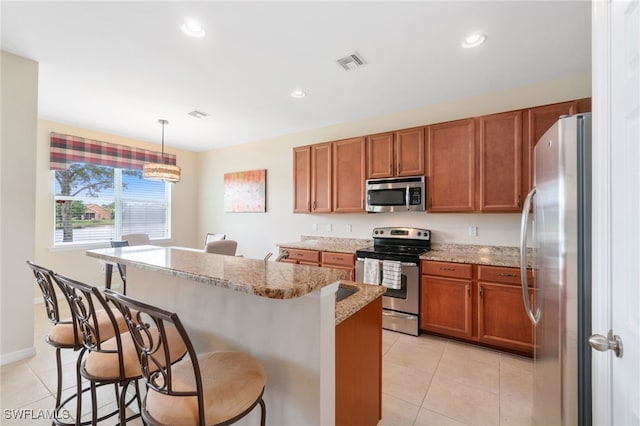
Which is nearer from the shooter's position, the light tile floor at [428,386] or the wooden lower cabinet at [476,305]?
the light tile floor at [428,386]

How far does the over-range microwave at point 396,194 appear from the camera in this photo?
10.3 ft

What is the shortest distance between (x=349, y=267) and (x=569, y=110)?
2.60 metres

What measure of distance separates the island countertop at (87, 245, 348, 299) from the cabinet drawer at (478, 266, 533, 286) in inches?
80.2

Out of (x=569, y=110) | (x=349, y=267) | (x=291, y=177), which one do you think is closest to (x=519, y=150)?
(x=569, y=110)

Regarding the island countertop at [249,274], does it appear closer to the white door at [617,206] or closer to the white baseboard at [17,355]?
the white door at [617,206]

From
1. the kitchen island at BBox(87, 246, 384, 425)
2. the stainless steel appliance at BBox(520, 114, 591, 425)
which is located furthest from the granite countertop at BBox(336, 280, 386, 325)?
the stainless steel appliance at BBox(520, 114, 591, 425)

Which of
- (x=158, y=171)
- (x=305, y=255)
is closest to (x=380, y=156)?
(x=305, y=255)

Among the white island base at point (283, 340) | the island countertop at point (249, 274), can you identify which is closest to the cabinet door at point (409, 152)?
the island countertop at point (249, 274)

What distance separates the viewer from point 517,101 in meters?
2.93

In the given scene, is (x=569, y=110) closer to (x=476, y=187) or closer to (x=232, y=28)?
(x=476, y=187)

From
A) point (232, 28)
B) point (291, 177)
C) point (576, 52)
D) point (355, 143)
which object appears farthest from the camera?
point (291, 177)

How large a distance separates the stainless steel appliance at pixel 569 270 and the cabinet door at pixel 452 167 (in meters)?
1.74

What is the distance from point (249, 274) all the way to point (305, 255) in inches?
104

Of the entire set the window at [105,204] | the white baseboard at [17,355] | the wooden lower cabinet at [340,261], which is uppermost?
the window at [105,204]
